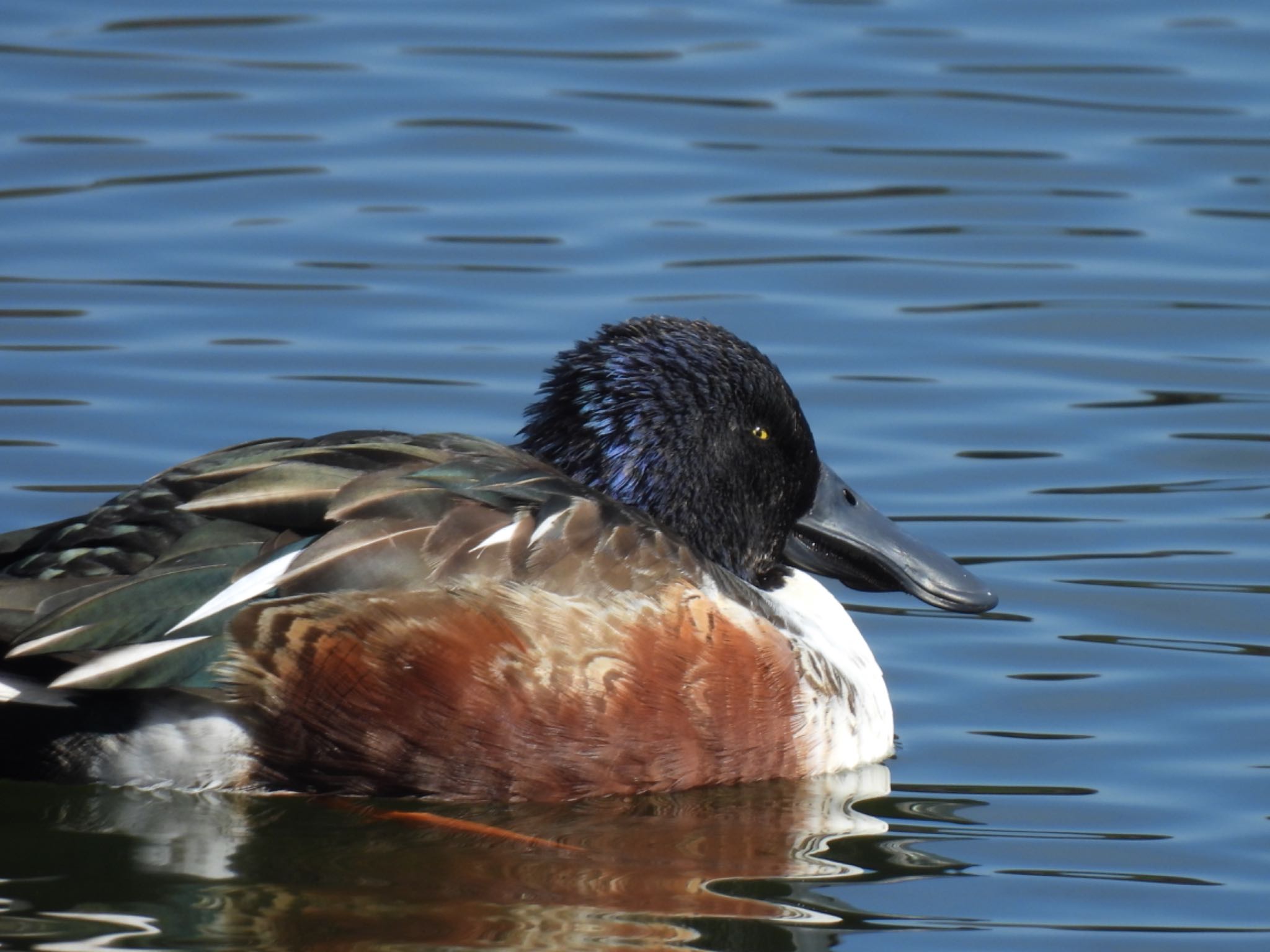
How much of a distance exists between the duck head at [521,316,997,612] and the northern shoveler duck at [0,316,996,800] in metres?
0.29

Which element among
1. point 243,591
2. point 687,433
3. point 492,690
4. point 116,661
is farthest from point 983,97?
point 116,661

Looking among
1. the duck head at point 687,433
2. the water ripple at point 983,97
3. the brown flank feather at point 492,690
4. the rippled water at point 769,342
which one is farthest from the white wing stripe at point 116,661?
the water ripple at point 983,97

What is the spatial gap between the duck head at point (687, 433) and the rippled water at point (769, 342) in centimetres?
75

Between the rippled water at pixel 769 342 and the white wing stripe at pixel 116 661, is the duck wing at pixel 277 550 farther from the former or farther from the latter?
the rippled water at pixel 769 342

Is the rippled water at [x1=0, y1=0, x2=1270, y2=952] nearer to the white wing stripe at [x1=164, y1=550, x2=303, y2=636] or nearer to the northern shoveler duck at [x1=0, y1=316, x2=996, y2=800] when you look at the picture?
the northern shoveler duck at [x1=0, y1=316, x2=996, y2=800]

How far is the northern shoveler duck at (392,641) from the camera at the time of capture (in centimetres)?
624

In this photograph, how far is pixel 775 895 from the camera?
236 inches

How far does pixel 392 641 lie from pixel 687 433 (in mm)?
1273

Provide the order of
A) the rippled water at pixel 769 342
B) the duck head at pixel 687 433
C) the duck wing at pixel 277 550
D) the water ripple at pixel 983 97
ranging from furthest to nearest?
the water ripple at pixel 983 97 → the duck head at pixel 687 433 → the duck wing at pixel 277 550 → the rippled water at pixel 769 342

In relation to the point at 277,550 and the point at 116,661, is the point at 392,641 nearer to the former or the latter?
the point at 277,550

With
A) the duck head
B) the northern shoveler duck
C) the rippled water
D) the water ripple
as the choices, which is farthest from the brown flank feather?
the water ripple

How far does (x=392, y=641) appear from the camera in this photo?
628cm

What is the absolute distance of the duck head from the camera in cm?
713

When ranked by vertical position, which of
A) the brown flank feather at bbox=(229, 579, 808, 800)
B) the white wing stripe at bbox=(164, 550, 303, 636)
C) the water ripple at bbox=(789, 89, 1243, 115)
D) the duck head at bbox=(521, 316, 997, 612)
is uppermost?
the water ripple at bbox=(789, 89, 1243, 115)
